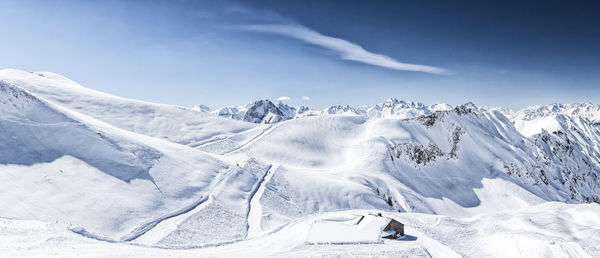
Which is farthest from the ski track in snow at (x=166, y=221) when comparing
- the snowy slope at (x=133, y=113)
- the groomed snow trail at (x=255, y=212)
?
the snowy slope at (x=133, y=113)

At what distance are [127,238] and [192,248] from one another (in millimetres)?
7173

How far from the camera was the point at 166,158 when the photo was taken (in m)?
51.2

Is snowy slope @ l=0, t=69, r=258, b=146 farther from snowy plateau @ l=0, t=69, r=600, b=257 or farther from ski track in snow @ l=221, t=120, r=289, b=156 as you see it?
ski track in snow @ l=221, t=120, r=289, b=156

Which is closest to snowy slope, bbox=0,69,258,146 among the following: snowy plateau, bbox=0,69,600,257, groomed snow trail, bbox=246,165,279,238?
snowy plateau, bbox=0,69,600,257

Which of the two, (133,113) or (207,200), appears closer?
(207,200)

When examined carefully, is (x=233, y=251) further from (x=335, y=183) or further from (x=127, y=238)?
(x=335, y=183)

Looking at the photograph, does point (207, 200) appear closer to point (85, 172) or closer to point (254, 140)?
point (85, 172)

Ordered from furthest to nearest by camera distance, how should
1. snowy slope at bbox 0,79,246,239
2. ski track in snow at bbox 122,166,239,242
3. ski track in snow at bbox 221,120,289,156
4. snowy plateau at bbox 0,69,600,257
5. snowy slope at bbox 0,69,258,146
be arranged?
snowy slope at bbox 0,69,258,146, ski track in snow at bbox 221,120,289,156, snowy slope at bbox 0,79,246,239, ski track in snow at bbox 122,166,239,242, snowy plateau at bbox 0,69,600,257

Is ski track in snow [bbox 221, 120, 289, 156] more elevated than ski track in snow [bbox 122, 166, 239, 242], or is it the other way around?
ski track in snow [bbox 221, 120, 289, 156]

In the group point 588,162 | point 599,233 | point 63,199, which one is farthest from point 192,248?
point 588,162

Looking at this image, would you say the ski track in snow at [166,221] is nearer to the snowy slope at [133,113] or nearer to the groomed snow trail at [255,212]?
the groomed snow trail at [255,212]

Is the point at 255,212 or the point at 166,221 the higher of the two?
the point at 166,221

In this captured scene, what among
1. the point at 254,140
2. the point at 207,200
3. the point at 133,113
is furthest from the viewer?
the point at 254,140

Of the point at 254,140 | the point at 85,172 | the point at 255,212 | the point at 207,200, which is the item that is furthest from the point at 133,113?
the point at 255,212
